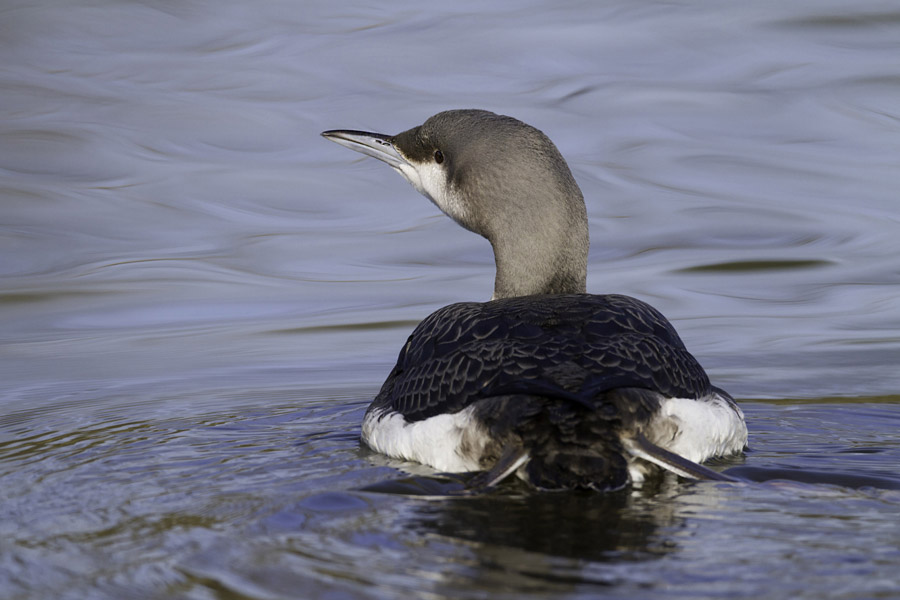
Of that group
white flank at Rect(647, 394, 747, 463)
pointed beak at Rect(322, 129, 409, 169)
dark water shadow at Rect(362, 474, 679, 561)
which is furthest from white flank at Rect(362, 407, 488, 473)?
pointed beak at Rect(322, 129, 409, 169)

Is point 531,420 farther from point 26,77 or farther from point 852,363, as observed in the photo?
point 26,77

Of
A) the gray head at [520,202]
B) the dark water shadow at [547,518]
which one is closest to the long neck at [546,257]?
the gray head at [520,202]

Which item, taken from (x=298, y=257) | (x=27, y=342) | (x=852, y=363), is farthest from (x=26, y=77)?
(x=852, y=363)

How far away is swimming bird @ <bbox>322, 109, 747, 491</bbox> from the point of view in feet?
13.5

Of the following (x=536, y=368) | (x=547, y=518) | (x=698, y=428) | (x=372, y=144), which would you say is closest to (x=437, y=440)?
(x=536, y=368)

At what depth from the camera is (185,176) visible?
1125 cm

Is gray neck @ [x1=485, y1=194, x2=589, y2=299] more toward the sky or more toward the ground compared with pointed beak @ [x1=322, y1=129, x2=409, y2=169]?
more toward the ground

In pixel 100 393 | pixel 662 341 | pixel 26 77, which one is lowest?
pixel 100 393

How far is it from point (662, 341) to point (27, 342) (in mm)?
4451

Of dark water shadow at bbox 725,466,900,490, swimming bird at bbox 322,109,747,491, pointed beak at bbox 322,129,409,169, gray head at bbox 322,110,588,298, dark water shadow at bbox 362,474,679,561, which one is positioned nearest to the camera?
dark water shadow at bbox 362,474,679,561

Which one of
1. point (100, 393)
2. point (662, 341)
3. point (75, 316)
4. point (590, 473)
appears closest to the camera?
point (590, 473)

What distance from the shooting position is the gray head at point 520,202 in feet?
18.0

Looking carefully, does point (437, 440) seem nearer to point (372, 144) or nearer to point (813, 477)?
point (813, 477)

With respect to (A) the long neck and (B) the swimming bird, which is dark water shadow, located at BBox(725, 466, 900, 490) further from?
(A) the long neck
